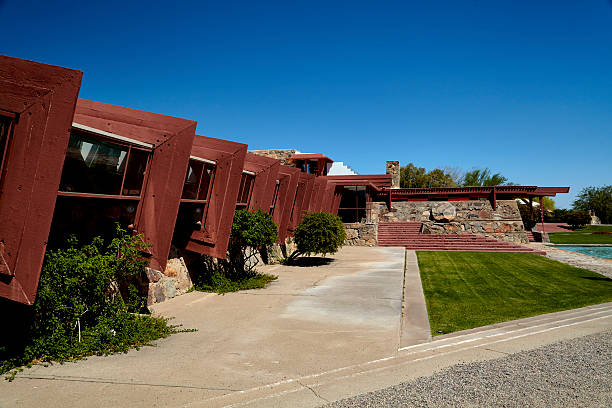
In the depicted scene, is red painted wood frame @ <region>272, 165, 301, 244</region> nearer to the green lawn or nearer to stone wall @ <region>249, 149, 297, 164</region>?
stone wall @ <region>249, 149, 297, 164</region>

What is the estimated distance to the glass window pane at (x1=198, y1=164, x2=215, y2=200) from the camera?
8930 millimetres

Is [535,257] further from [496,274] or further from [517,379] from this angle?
[517,379]

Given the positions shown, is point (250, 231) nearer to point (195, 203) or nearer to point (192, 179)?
point (195, 203)

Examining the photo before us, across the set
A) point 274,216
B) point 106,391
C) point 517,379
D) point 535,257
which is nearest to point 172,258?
point 106,391

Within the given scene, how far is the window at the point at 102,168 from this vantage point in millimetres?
5352

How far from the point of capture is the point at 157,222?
677cm

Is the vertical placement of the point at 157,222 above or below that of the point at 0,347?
above

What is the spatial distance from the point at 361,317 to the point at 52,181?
204 inches

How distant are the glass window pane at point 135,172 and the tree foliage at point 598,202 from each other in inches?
2625

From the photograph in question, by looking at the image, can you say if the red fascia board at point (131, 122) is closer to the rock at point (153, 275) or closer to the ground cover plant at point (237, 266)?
the rock at point (153, 275)

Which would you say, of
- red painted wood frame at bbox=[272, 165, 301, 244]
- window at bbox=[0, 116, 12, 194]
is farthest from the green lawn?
window at bbox=[0, 116, 12, 194]

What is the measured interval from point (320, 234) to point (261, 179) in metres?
3.12

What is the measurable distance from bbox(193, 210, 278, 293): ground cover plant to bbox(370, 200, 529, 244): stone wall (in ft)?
52.3

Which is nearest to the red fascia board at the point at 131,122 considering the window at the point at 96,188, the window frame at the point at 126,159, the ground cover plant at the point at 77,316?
the window frame at the point at 126,159
